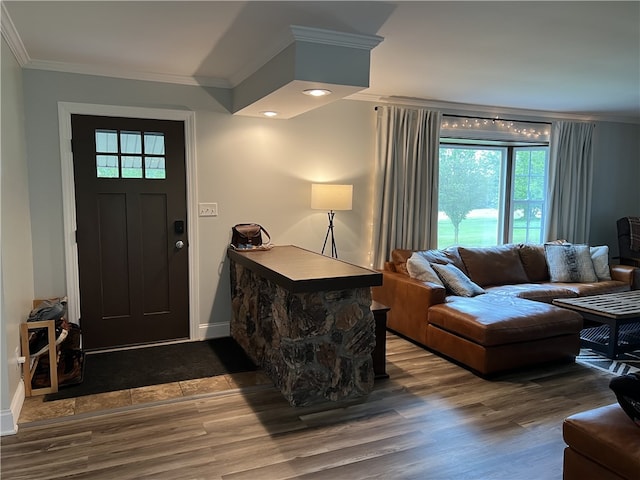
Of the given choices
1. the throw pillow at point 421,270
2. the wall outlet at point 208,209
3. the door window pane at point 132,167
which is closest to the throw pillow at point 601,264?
the throw pillow at point 421,270

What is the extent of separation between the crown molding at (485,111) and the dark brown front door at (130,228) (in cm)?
200

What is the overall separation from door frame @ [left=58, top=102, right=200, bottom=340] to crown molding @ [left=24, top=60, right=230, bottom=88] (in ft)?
0.82

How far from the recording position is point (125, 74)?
3.90m

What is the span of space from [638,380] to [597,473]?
42cm

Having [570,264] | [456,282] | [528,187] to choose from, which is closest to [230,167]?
[456,282]

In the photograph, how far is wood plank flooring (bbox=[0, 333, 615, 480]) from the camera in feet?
7.82

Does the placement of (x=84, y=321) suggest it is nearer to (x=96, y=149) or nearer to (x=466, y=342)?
(x=96, y=149)

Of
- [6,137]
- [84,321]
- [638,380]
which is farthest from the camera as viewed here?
[84,321]

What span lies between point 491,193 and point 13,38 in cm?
519

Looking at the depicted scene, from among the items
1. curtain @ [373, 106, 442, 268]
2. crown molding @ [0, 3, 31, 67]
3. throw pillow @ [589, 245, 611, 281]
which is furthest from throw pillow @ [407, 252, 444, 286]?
crown molding @ [0, 3, 31, 67]

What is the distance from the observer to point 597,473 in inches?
75.4

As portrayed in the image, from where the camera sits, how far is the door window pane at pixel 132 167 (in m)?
3.99

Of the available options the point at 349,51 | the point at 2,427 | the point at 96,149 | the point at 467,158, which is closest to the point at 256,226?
the point at 96,149

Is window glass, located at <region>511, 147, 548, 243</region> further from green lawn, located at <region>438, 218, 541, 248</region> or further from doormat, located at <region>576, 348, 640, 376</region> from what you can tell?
doormat, located at <region>576, 348, 640, 376</region>
